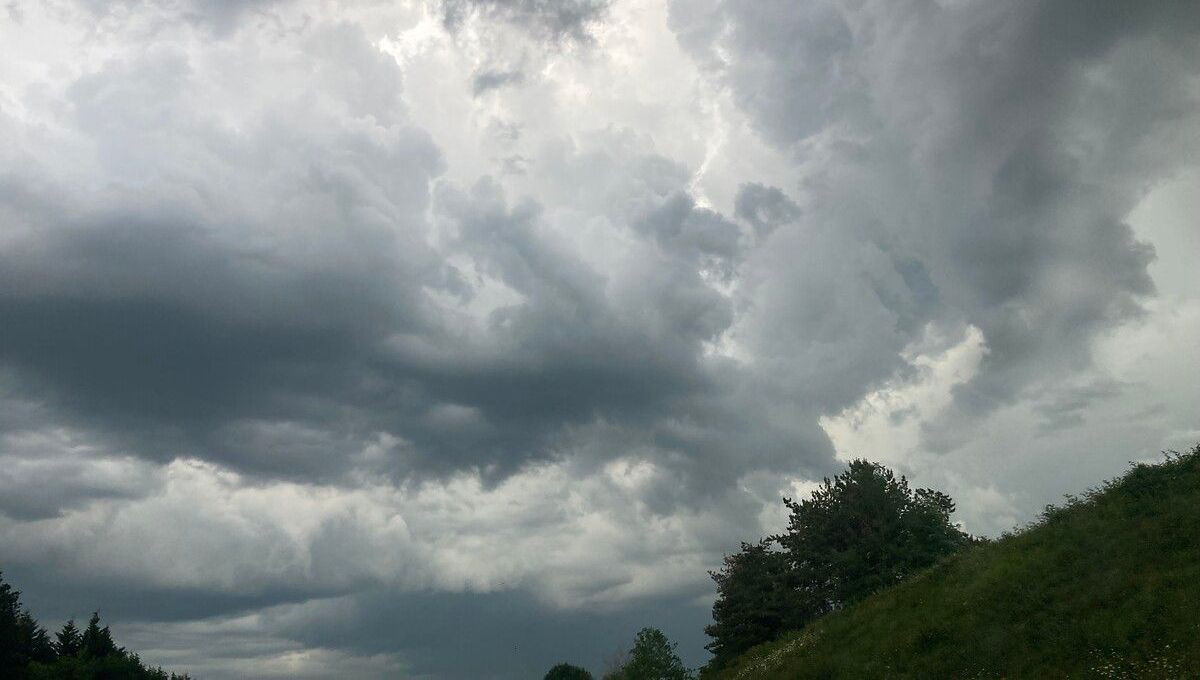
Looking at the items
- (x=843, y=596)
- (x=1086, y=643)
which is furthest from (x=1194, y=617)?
(x=843, y=596)

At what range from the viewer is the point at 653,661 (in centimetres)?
9175

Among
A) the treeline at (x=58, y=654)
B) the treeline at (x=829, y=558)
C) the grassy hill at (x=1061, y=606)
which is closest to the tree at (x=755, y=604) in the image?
the treeline at (x=829, y=558)

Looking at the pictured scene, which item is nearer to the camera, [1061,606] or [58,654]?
[1061,606]

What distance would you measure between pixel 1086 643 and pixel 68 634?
431 ft

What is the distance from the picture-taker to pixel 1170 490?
3697 cm

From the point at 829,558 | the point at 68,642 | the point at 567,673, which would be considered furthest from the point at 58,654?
the point at 829,558

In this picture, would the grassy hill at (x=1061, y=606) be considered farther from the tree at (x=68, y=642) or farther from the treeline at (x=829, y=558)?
the tree at (x=68, y=642)

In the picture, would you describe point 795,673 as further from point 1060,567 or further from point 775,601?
point 775,601

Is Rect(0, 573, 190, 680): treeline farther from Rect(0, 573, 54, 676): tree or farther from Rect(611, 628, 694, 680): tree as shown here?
Rect(611, 628, 694, 680): tree

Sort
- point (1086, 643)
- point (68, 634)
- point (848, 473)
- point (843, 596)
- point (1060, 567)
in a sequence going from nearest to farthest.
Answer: point (1086, 643) → point (1060, 567) → point (843, 596) → point (848, 473) → point (68, 634)

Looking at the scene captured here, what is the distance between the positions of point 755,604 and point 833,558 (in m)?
10.1

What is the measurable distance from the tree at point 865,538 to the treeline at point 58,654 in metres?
76.1

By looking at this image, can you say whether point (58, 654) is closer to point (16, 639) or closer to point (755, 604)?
point (16, 639)

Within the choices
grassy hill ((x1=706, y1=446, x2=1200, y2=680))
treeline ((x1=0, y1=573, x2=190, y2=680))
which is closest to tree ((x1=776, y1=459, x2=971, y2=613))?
grassy hill ((x1=706, y1=446, x2=1200, y2=680))
